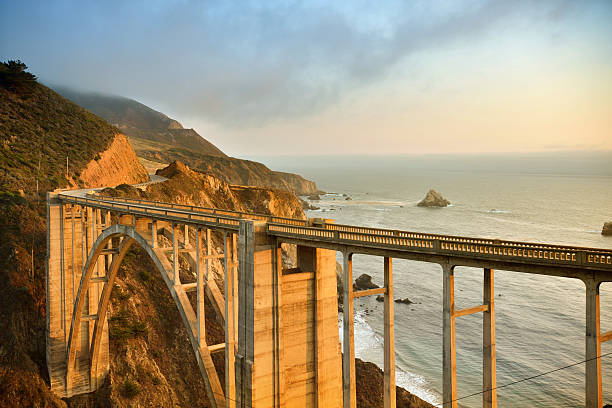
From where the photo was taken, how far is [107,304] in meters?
29.5

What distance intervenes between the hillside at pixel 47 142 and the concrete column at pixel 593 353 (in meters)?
49.8

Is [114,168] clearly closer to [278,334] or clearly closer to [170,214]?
[170,214]

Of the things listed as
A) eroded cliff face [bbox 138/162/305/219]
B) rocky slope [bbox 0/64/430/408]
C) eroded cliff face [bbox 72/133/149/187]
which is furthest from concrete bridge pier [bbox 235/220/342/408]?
eroded cliff face [bbox 72/133/149/187]

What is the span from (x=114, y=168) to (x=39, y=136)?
34.2ft

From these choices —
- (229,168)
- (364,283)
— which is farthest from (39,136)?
(229,168)

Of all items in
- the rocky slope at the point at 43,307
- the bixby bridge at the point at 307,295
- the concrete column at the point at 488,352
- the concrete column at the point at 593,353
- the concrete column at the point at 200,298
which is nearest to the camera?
the concrete column at the point at 593,353

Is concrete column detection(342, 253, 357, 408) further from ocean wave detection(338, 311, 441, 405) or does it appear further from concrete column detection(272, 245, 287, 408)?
ocean wave detection(338, 311, 441, 405)

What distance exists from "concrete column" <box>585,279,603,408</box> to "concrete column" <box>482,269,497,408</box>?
2060 mm

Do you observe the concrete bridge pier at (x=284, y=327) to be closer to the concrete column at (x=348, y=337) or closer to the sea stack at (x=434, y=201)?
the concrete column at (x=348, y=337)

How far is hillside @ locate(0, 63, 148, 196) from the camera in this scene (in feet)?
166

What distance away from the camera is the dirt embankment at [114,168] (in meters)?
59.0

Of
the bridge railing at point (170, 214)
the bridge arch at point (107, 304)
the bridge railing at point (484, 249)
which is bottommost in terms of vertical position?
the bridge arch at point (107, 304)

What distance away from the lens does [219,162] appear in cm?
14262

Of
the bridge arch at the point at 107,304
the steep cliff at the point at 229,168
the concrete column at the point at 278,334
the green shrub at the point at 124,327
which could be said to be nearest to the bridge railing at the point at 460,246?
the concrete column at the point at 278,334
